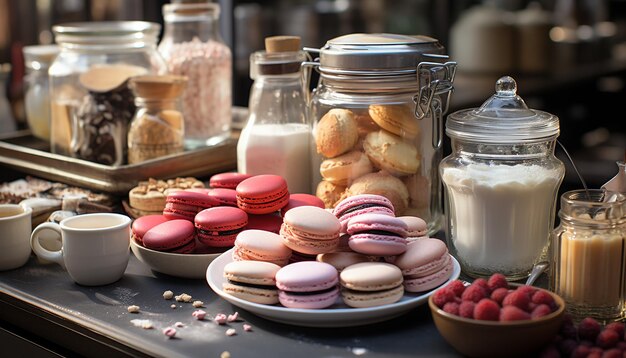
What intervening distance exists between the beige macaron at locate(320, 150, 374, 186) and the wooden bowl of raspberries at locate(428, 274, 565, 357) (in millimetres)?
327

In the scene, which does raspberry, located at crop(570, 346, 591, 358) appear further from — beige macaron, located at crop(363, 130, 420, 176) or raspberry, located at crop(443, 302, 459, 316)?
beige macaron, located at crop(363, 130, 420, 176)

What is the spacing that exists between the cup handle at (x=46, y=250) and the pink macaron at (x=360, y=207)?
36 centimetres

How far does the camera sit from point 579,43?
3.97m

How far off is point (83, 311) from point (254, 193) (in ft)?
0.83

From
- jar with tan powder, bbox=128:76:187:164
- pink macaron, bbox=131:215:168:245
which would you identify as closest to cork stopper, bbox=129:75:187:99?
jar with tan powder, bbox=128:76:187:164

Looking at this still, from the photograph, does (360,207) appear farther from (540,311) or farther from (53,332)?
(53,332)

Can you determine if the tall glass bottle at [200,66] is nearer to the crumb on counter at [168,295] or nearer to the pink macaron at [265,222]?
the pink macaron at [265,222]

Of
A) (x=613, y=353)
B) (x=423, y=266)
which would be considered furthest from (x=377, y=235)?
(x=613, y=353)

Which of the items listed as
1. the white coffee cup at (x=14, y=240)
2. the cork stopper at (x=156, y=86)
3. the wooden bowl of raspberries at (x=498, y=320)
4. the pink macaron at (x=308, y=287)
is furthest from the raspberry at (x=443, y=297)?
the cork stopper at (x=156, y=86)

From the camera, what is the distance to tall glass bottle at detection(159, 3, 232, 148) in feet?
4.97

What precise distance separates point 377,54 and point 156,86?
1.47ft

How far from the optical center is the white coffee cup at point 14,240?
3.50ft

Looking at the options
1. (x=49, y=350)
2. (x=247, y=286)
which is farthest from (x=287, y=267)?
(x=49, y=350)

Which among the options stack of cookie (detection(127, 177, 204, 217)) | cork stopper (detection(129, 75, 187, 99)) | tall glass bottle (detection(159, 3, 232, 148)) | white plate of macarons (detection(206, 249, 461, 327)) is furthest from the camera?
tall glass bottle (detection(159, 3, 232, 148))
